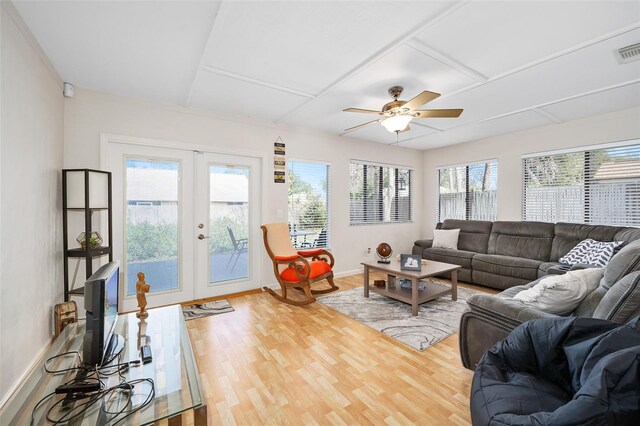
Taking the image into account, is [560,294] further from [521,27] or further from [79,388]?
[79,388]

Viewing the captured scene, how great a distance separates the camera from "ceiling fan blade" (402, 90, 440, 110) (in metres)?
2.42

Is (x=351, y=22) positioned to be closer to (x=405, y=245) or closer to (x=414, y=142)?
(x=414, y=142)

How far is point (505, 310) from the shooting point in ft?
5.81

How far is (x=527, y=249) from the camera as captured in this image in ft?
14.2

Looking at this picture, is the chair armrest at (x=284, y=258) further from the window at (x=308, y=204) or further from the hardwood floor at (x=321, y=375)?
the window at (x=308, y=204)

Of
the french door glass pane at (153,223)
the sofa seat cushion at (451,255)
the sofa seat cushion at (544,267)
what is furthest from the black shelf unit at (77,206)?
the sofa seat cushion at (544,267)

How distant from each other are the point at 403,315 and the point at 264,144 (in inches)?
119

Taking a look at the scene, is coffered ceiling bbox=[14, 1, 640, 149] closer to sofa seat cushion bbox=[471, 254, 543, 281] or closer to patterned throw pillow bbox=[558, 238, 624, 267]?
patterned throw pillow bbox=[558, 238, 624, 267]

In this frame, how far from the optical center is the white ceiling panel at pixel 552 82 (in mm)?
2430

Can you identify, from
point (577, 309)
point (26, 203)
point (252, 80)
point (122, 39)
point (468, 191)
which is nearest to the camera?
point (577, 309)

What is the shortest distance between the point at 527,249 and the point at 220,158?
15.8 feet

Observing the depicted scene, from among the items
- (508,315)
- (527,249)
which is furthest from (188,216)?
(527,249)

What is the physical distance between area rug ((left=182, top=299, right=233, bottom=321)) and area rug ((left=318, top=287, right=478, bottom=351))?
4.02 feet

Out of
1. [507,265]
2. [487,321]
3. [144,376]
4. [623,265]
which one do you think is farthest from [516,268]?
[144,376]
